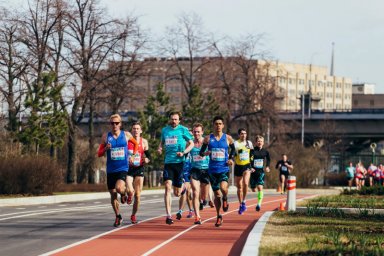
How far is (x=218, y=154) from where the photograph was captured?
20.6 metres

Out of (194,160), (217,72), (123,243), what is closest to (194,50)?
(217,72)

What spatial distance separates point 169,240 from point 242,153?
9301 mm

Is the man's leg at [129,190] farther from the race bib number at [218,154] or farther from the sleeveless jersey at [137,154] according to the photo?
the race bib number at [218,154]

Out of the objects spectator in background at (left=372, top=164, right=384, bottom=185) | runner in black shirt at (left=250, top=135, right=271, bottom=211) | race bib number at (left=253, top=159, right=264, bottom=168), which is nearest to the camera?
runner in black shirt at (left=250, top=135, right=271, bottom=211)

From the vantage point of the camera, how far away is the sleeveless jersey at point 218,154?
2053cm

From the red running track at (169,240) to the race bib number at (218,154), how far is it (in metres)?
1.34

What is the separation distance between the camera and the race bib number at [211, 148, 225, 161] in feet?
67.4

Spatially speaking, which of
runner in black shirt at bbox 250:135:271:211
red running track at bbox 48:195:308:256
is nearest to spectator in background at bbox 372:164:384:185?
runner in black shirt at bbox 250:135:271:211

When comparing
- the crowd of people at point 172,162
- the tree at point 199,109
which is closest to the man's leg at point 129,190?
the crowd of people at point 172,162

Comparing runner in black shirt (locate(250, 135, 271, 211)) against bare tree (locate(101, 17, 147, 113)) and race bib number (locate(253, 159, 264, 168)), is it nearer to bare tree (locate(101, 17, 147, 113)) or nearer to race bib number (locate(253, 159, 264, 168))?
race bib number (locate(253, 159, 264, 168))

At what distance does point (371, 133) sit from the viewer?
10138 centimetres

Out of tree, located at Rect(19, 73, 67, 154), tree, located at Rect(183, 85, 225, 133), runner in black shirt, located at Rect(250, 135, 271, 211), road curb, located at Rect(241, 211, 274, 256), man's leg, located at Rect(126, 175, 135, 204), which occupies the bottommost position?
road curb, located at Rect(241, 211, 274, 256)

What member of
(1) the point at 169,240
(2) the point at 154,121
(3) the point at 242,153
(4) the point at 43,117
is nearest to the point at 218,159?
(1) the point at 169,240

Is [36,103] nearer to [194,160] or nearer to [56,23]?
[56,23]
